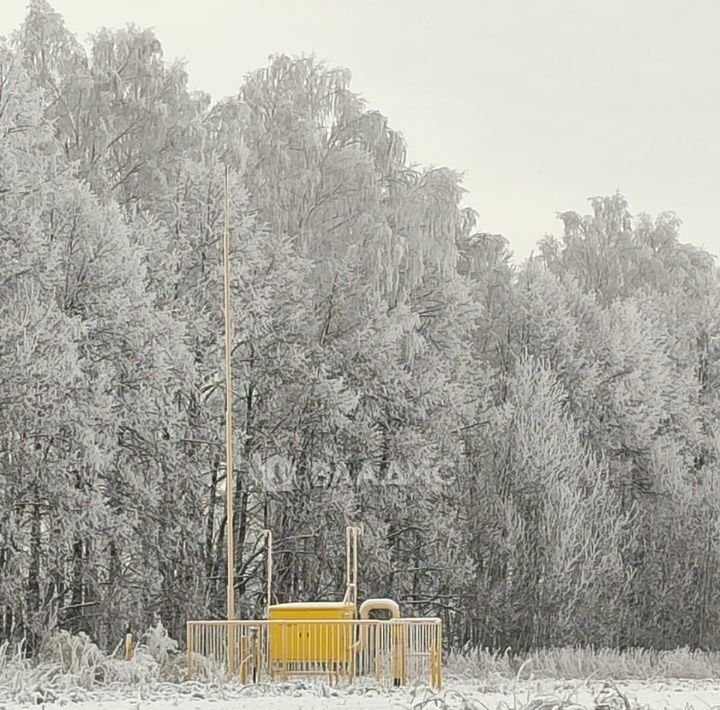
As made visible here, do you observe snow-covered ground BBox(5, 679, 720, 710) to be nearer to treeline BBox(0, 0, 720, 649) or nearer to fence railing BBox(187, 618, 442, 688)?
fence railing BBox(187, 618, 442, 688)

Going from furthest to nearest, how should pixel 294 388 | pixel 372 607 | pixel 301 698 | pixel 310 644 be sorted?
pixel 294 388 → pixel 372 607 → pixel 310 644 → pixel 301 698

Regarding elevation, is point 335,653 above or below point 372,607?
below

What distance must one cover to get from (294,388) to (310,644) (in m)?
10.8

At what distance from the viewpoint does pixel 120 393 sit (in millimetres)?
27188

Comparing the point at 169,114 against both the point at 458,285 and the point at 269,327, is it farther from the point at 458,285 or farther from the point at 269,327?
the point at 458,285

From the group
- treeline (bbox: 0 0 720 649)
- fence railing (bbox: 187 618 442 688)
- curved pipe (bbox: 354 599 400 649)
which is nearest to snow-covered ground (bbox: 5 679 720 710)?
fence railing (bbox: 187 618 442 688)

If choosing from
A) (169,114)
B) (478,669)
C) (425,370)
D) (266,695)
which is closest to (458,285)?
(425,370)

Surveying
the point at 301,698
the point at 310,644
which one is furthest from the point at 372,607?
the point at 301,698

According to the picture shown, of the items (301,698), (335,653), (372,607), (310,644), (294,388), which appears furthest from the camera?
(294,388)

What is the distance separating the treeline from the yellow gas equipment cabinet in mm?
6236

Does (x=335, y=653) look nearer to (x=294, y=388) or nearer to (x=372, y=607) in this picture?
(x=372, y=607)

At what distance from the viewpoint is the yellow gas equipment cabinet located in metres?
20.0

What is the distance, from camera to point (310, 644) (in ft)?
66.1

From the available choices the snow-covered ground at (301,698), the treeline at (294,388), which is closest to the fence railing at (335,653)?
the snow-covered ground at (301,698)
